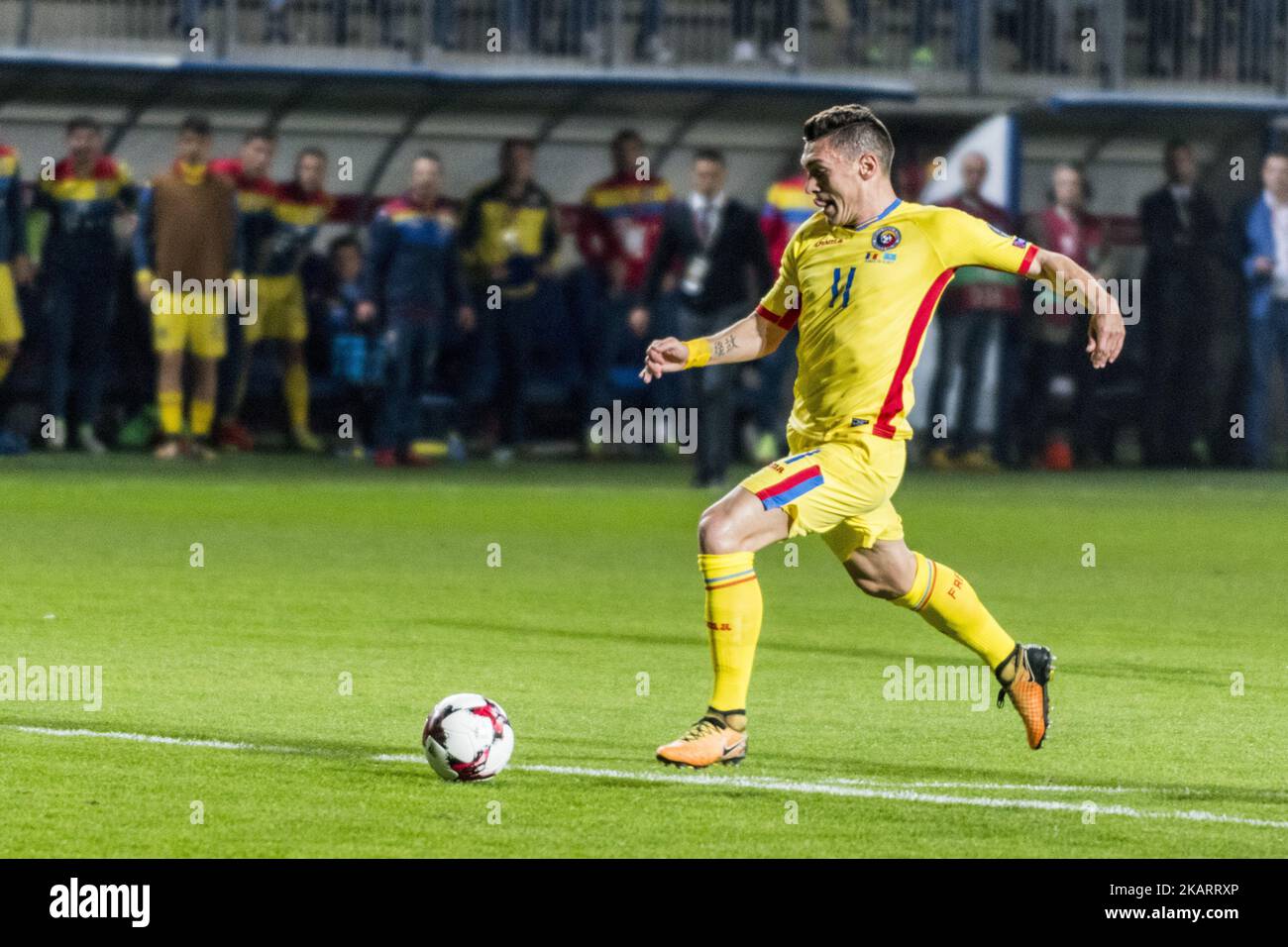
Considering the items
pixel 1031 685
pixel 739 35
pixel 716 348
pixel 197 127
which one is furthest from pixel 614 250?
pixel 1031 685

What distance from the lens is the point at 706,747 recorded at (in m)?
7.33

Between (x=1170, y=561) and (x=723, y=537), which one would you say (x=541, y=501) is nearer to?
(x=1170, y=561)

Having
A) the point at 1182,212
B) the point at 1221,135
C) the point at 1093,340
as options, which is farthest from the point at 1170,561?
the point at 1221,135

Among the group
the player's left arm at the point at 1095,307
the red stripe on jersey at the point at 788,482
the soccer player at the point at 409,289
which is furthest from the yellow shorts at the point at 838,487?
the soccer player at the point at 409,289

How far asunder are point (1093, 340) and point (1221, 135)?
19325 mm

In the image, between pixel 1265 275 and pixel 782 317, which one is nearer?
pixel 782 317

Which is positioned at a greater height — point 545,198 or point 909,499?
point 545,198

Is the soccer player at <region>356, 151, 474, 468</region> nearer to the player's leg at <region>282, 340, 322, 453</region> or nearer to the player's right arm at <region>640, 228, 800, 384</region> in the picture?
the player's leg at <region>282, 340, 322, 453</region>

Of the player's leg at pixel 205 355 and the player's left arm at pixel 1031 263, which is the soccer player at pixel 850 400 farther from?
the player's leg at pixel 205 355

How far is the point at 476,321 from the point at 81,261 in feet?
11.2

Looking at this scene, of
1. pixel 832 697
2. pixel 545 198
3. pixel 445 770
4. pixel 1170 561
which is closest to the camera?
pixel 445 770

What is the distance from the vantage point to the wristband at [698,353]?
304 inches

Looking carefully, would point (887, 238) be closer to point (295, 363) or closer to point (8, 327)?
point (8, 327)
